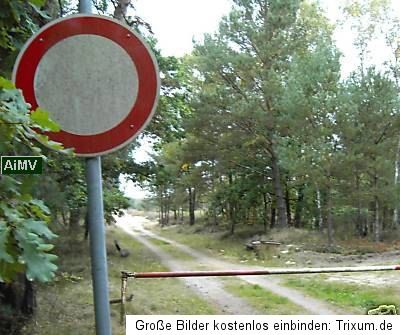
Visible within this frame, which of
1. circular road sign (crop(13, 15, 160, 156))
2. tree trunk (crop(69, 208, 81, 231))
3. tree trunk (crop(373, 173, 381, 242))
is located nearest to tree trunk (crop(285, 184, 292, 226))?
tree trunk (crop(373, 173, 381, 242))

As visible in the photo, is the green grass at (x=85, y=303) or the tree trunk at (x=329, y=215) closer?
the green grass at (x=85, y=303)

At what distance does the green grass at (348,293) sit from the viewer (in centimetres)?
458

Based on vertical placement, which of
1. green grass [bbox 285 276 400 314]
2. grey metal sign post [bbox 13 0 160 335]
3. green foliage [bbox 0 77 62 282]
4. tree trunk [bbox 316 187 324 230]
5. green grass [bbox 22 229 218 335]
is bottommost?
green grass [bbox 285 276 400 314]

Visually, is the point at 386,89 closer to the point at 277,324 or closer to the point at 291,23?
the point at 291,23

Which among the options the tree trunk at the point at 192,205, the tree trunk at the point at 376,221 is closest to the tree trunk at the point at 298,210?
the tree trunk at the point at 376,221

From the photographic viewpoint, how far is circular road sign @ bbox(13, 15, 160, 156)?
1215mm

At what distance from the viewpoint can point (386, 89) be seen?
44.6ft

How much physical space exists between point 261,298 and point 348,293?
3.00 ft

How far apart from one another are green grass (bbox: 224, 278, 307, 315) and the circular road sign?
329 centimetres

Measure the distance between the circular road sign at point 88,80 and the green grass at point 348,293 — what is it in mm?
3515

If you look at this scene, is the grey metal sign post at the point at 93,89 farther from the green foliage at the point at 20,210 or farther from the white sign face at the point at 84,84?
the green foliage at the point at 20,210

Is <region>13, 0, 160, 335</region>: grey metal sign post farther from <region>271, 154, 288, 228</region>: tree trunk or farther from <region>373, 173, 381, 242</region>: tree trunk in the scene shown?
<region>271, 154, 288, 228</region>: tree trunk

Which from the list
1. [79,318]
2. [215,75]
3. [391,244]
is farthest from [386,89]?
[79,318]

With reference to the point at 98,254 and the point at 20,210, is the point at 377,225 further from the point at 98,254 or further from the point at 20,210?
the point at 20,210
